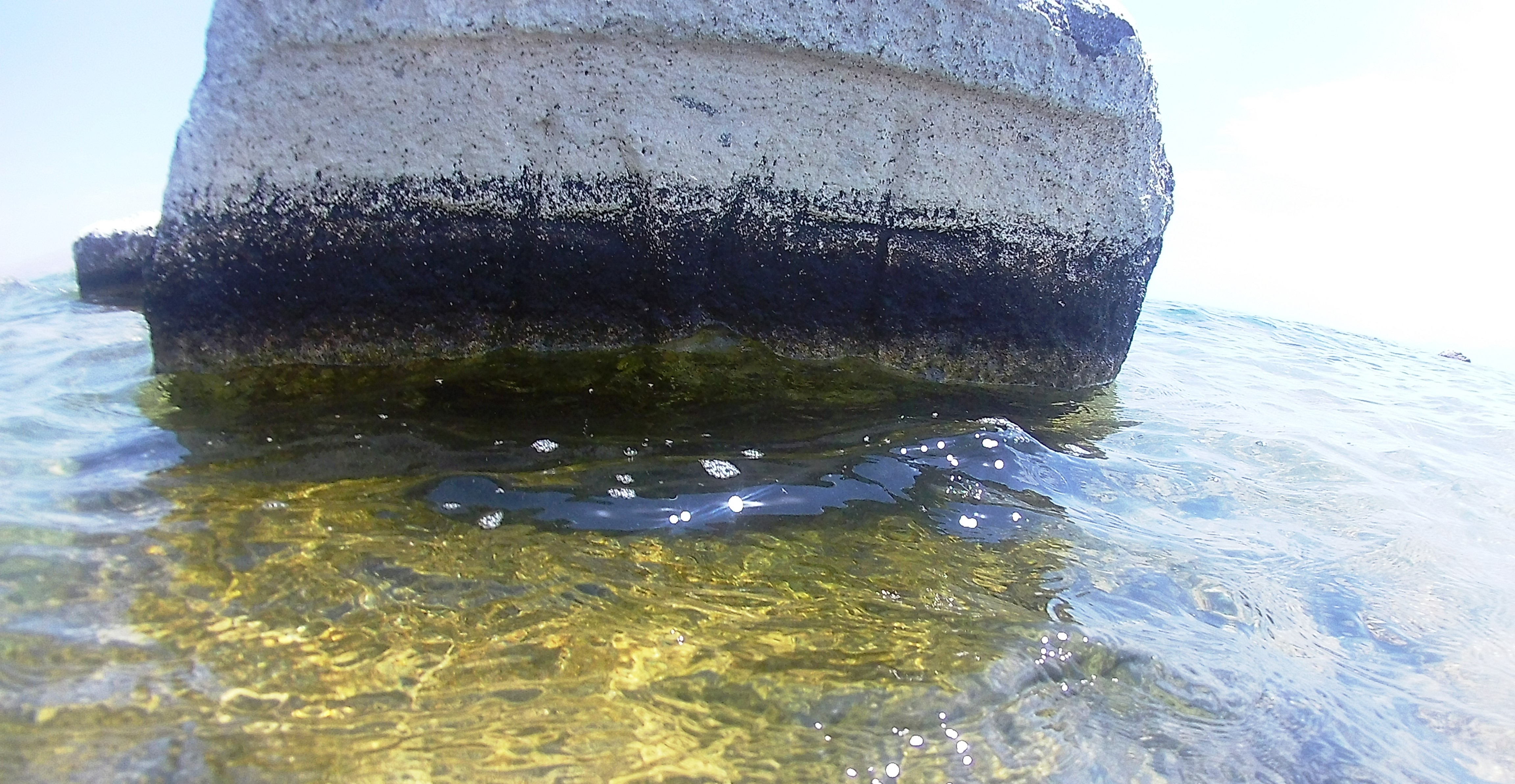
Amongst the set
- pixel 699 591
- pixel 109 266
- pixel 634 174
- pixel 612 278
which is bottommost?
pixel 699 591

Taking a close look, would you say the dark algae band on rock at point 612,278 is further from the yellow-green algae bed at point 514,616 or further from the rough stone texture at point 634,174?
the yellow-green algae bed at point 514,616

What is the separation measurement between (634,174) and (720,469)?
116 centimetres

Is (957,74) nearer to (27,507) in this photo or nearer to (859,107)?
(859,107)

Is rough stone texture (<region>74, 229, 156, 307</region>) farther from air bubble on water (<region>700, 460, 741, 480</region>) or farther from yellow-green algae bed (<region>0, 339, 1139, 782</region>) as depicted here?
air bubble on water (<region>700, 460, 741, 480</region>)

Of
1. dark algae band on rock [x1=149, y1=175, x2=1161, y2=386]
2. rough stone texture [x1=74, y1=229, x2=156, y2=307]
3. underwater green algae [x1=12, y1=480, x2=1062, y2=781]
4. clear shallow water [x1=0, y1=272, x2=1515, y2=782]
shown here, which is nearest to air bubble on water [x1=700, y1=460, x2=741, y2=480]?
clear shallow water [x1=0, y1=272, x2=1515, y2=782]

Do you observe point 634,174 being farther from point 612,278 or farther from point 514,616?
point 514,616

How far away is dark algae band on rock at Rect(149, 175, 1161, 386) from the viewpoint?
2977 mm

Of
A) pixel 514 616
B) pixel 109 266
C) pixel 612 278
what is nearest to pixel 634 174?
pixel 612 278

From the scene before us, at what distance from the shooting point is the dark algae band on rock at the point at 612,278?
9.77ft

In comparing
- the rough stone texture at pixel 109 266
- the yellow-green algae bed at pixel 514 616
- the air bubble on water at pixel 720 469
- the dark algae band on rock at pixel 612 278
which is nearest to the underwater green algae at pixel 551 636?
the yellow-green algae bed at pixel 514 616

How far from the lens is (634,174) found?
3.09 metres

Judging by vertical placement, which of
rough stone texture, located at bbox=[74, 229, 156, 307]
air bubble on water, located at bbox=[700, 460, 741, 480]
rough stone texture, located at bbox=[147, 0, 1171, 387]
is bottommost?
Answer: air bubble on water, located at bbox=[700, 460, 741, 480]

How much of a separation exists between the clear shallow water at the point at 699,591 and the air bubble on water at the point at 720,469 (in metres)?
0.02

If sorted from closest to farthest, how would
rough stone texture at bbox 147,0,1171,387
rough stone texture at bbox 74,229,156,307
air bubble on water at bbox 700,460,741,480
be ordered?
air bubble on water at bbox 700,460,741,480 → rough stone texture at bbox 147,0,1171,387 → rough stone texture at bbox 74,229,156,307
